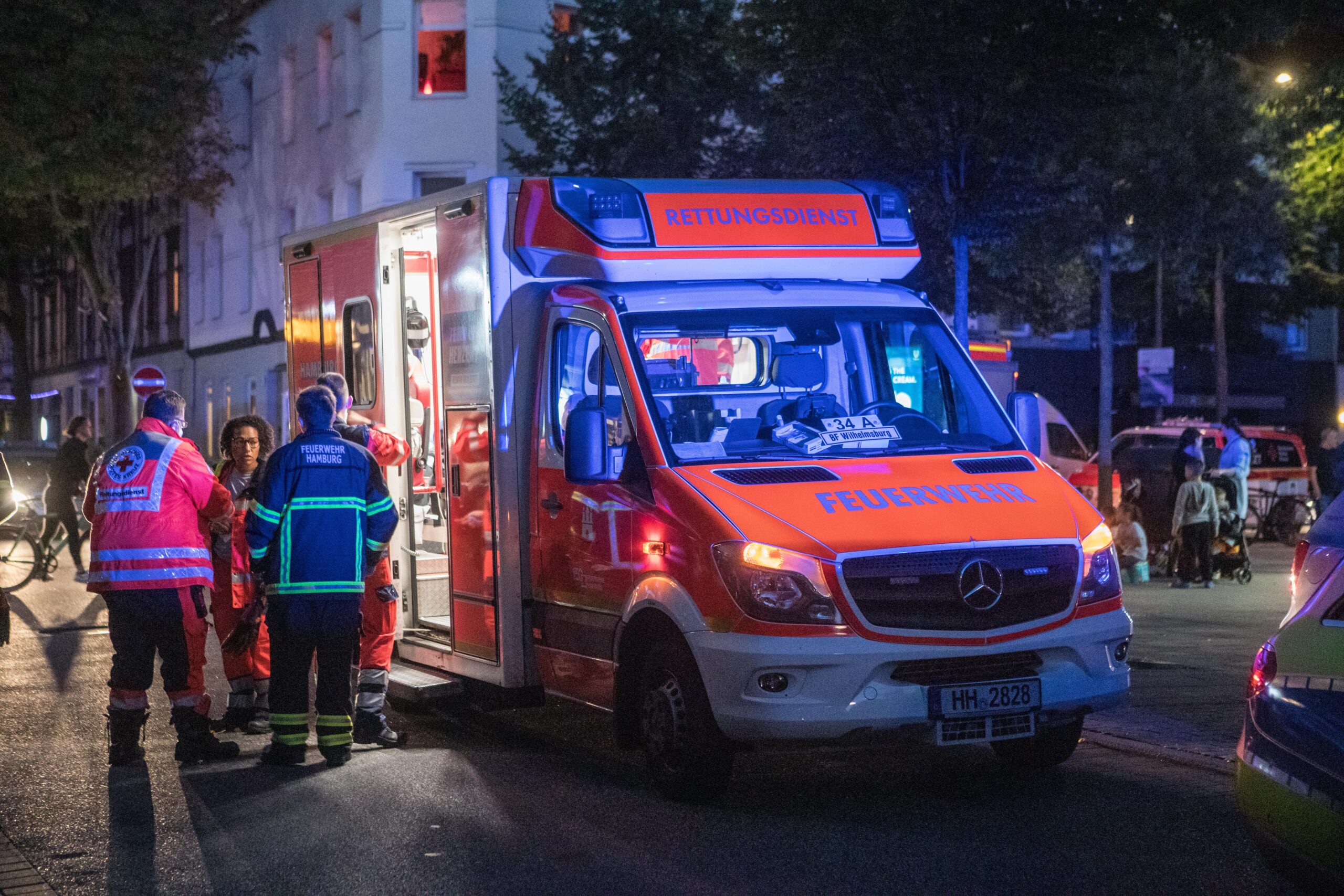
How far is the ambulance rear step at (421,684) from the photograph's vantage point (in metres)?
8.88

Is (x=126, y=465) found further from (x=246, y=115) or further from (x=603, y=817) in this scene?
(x=246, y=115)

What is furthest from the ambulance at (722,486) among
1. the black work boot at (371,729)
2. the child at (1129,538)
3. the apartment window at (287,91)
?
the apartment window at (287,91)

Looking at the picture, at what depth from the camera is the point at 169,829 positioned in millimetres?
6688

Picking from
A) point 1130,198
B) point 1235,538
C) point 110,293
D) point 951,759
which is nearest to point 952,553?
point 951,759

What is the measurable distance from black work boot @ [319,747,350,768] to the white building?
1974 centimetres

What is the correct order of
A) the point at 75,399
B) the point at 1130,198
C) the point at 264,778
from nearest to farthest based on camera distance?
the point at 264,778, the point at 1130,198, the point at 75,399

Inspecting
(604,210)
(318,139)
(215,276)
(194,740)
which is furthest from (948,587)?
(215,276)

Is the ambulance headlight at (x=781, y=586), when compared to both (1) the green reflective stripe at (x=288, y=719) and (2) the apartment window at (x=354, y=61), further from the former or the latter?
(2) the apartment window at (x=354, y=61)

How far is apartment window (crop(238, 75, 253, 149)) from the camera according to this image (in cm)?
3812

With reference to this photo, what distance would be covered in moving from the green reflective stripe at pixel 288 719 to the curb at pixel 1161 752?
12.6 ft

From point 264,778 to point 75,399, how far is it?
5384cm

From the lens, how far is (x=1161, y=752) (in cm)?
805

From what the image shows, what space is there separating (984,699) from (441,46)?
2575 centimetres

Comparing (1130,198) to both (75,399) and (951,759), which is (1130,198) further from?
(75,399)
